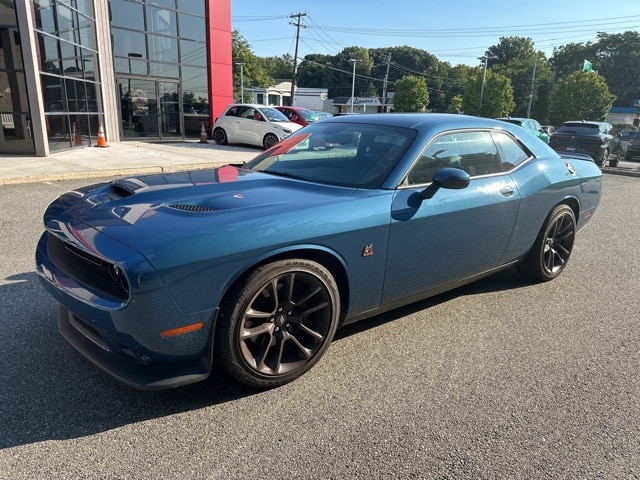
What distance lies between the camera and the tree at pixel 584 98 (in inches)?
1460

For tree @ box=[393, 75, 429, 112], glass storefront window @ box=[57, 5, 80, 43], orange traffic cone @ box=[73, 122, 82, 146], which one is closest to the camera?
glass storefront window @ box=[57, 5, 80, 43]

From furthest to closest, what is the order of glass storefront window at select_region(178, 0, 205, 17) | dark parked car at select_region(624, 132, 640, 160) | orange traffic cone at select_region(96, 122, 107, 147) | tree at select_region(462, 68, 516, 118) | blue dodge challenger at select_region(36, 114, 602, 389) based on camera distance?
tree at select_region(462, 68, 516, 118)
dark parked car at select_region(624, 132, 640, 160)
glass storefront window at select_region(178, 0, 205, 17)
orange traffic cone at select_region(96, 122, 107, 147)
blue dodge challenger at select_region(36, 114, 602, 389)

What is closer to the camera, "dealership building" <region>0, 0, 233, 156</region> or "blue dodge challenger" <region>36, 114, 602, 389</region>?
"blue dodge challenger" <region>36, 114, 602, 389</region>

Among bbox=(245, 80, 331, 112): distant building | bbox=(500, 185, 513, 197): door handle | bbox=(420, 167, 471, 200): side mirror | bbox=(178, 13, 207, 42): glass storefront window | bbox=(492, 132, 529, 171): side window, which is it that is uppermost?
bbox=(178, 13, 207, 42): glass storefront window

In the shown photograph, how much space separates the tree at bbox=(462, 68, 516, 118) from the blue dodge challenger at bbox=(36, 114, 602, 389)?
58.7 metres

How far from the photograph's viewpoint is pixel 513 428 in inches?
94.6

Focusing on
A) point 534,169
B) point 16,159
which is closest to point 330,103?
point 16,159

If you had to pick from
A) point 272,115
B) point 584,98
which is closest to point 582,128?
point 272,115

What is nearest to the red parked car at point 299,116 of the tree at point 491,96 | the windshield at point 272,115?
the windshield at point 272,115

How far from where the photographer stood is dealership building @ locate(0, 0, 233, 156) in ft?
38.1

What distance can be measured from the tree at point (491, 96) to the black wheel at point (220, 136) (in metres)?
47.6

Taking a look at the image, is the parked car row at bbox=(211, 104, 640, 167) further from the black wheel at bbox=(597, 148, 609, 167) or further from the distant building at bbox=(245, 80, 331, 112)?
the distant building at bbox=(245, 80, 331, 112)

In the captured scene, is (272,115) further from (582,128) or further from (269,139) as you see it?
(582,128)

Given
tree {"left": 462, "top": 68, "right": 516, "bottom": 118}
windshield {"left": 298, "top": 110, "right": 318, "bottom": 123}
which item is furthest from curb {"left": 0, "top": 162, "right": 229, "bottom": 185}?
tree {"left": 462, "top": 68, "right": 516, "bottom": 118}
